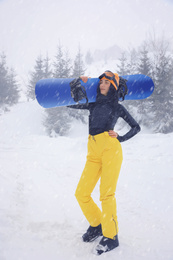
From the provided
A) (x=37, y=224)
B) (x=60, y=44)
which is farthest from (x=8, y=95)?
(x=37, y=224)

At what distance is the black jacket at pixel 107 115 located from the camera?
2521 mm

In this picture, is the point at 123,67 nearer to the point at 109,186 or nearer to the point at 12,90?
the point at 12,90

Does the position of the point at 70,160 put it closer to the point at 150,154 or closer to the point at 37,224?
the point at 150,154

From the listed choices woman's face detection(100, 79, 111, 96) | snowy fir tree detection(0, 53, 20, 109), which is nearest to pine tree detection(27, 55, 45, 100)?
snowy fir tree detection(0, 53, 20, 109)

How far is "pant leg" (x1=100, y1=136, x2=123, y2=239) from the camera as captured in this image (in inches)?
89.6

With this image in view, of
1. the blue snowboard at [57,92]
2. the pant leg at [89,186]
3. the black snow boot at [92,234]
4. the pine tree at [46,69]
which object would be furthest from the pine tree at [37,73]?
the black snow boot at [92,234]

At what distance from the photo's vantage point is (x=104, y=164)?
2398 millimetres

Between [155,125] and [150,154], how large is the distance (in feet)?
36.7

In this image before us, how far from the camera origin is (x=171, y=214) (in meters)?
3.28

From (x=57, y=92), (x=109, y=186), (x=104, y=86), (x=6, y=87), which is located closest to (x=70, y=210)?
(x=109, y=186)

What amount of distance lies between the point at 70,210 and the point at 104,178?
4.51 feet

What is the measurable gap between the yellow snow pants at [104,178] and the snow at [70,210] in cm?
35

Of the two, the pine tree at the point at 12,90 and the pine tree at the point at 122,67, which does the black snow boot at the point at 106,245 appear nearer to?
the pine tree at the point at 122,67

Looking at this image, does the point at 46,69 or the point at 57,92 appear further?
the point at 46,69
